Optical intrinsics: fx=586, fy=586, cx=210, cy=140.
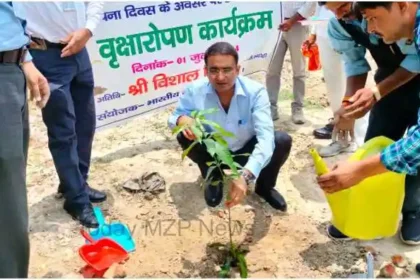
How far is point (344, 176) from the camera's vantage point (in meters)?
2.24

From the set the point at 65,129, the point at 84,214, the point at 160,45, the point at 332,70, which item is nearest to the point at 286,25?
the point at 332,70

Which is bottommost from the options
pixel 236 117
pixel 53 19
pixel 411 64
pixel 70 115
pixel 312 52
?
pixel 312 52

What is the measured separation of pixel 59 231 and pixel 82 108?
0.68 m

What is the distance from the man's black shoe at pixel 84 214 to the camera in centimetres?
317

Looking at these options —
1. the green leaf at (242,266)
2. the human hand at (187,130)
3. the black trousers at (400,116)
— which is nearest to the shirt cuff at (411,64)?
the black trousers at (400,116)

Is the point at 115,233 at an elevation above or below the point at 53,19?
below

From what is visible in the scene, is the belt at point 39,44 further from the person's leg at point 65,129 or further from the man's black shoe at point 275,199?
the man's black shoe at point 275,199

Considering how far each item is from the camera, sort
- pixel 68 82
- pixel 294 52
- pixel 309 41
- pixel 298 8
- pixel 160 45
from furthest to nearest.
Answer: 1. pixel 309 41
2. pixel 294 52
3. pixel 298 8
4. pixel 160 45
5. pixel 68 82

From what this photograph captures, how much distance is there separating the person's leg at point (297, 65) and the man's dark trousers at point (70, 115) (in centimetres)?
166

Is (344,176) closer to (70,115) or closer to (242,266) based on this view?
(242,266)

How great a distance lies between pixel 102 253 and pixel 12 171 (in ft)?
2.66

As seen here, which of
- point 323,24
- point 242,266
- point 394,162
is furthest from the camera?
point 323,24

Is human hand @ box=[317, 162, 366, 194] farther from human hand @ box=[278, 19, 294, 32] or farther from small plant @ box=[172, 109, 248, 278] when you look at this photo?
human hand @ box=[278, 19, 294, 32]

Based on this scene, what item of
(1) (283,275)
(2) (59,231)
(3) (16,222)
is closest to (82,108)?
(2) (59,231)
